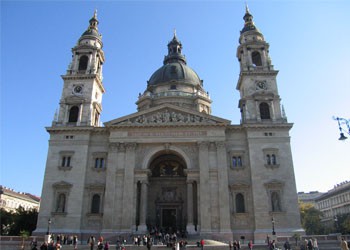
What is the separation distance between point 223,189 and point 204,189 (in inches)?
80.7

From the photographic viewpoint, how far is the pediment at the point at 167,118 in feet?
122

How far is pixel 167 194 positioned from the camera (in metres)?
39.3

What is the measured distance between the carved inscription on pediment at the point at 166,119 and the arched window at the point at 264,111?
6658 millimetres

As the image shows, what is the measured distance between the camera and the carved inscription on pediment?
37.5m

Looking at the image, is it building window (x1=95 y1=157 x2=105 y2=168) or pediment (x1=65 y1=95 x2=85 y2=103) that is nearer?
building window (x1=95 y1=157 x2=105 y2=168)

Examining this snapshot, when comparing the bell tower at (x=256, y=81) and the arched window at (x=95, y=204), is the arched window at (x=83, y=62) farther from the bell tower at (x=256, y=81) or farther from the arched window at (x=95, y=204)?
the bell tower at (x=256, y=81)

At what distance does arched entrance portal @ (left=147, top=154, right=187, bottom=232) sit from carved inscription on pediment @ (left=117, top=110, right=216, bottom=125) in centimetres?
508

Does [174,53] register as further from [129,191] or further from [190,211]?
[190,211]

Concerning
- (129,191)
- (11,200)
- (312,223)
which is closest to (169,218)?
(129,191)

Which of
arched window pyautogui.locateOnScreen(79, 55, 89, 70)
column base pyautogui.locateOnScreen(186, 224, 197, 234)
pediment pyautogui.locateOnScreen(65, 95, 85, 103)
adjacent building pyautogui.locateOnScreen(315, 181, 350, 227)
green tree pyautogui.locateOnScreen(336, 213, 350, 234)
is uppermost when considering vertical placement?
arched window pyautogui.locateOnScreen(79, 55, 89, 70)

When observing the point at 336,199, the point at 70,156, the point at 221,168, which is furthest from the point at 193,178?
the point at 336,199

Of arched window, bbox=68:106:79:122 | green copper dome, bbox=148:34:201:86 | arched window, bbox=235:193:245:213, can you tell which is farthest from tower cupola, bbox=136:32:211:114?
arched window, bbox=235:193:245:213

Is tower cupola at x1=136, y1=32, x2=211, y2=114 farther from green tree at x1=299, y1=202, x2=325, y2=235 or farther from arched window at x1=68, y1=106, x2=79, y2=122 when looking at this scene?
green tree at x1=299, y1=202, x2=325, y2=235

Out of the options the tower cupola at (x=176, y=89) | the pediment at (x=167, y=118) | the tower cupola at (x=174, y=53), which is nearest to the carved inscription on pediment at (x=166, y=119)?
the pediment at (x=167, y=118)
